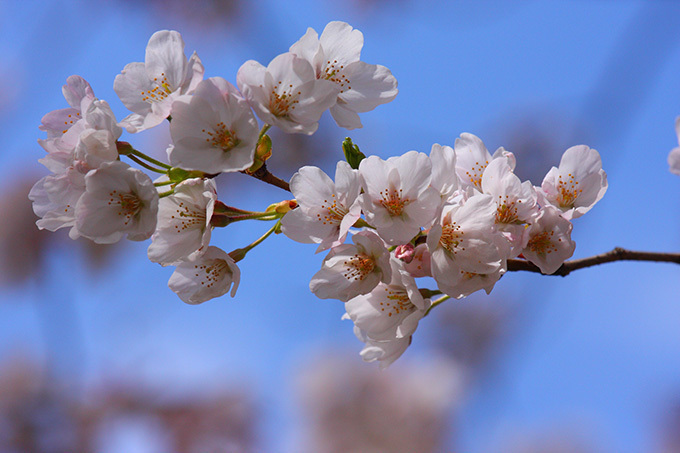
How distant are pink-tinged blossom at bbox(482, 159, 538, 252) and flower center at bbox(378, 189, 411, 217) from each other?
20 centimetres

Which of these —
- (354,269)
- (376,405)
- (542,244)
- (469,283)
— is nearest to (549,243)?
(542,244)

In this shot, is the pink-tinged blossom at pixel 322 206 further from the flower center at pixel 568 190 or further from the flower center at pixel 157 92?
the flower center at pixel 568 190

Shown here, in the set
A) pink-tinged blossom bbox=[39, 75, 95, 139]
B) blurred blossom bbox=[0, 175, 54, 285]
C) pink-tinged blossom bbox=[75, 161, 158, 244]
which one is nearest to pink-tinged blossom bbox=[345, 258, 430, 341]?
pink-tinged blossom bbox=[75, 161, 158, 244]

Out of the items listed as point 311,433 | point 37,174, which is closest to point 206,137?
point 311,433

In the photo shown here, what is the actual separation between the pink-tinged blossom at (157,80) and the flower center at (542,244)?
2.40ft

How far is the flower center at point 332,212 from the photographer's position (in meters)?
1.08

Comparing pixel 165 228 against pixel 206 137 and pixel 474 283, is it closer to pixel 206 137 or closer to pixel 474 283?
pixel 206 137

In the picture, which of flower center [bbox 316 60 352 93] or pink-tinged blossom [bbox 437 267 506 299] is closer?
pink-tinged blossom [bbox 437 267 506 299]

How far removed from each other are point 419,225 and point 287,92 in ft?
1.17

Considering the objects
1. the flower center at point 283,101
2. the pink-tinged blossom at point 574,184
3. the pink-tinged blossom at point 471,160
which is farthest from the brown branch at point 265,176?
the pink-tinged blossom at point 574,184

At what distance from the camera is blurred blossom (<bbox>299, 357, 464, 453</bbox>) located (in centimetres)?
579

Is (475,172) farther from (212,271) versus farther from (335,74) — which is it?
(212,271)

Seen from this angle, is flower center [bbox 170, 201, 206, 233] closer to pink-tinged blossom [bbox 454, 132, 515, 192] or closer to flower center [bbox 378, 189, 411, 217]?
flower center [bbox 378, 189, 411, 217]

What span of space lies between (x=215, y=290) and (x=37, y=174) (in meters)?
7.23
